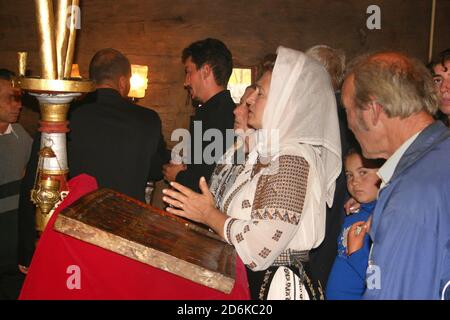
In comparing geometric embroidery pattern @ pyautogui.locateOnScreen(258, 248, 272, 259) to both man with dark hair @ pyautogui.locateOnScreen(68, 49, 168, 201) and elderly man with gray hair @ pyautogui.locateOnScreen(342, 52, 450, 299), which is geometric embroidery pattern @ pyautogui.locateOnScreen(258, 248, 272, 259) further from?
man with dark hair @ pyautogui.locateOnScreen(68, 49, 168, 201)

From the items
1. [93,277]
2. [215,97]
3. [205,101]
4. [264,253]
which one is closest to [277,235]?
[264,253]

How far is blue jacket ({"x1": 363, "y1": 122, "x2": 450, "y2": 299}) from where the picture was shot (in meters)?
1.35

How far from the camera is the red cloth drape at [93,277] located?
133cm

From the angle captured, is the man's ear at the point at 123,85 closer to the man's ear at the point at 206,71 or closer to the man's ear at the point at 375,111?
the man's ear at the point at 206,71

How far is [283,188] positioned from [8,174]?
2.34 metres

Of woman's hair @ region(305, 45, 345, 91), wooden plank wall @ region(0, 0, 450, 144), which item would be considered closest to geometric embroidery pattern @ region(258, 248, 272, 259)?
woman's hair @ region(305, 45, 345, 91)

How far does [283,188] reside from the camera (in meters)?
1.85

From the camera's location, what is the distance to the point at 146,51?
177 inches

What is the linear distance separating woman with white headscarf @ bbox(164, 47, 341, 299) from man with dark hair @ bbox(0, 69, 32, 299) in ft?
6.59

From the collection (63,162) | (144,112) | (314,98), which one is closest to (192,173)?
(144,112)

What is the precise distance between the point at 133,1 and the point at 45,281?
3459mm

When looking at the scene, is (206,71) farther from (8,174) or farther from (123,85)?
(8,174)
